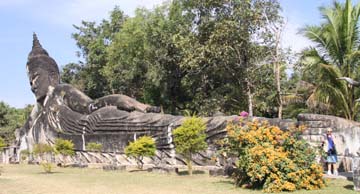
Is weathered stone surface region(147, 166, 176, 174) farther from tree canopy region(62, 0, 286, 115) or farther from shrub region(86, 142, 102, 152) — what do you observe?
tree canopy region(62, 0, 286, 115)

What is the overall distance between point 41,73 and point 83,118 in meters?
4.27

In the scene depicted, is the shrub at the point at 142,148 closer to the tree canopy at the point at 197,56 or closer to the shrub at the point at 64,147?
the shrub at the point at 64,147

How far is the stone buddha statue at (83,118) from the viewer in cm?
1551

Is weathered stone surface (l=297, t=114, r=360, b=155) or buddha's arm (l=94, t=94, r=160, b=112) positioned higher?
buddha's arm (l=94, t=94, r=160, b=112)

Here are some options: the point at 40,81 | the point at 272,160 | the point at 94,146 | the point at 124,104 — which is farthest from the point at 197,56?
A: the point at 272,160

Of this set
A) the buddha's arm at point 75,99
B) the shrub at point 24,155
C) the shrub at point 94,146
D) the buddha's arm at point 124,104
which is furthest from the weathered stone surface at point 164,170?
the shrub at point 24,155

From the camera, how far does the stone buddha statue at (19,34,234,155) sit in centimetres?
1551

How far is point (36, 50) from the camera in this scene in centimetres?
2236

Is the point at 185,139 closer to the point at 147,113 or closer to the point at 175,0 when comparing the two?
the point at 147,113

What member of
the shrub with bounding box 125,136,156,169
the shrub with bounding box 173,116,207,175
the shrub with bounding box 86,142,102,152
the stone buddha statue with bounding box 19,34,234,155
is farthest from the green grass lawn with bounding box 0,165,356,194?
the shrub with bounding box 86,142,102,152

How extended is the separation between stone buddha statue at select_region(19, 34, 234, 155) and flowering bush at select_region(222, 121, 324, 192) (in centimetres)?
423

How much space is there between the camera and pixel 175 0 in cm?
2395

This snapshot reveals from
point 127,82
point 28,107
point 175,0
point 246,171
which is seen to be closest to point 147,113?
point 246,171

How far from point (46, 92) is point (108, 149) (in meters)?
5.40
